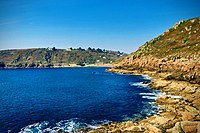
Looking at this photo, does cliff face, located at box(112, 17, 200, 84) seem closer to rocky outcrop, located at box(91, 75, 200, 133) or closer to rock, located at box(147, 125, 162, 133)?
rocky outcrop, located at box(91, 75, 200, 133)

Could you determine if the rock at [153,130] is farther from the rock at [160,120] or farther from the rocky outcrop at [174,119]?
the rock at [160,120]

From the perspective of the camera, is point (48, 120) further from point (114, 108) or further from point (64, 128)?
point (114, 108)

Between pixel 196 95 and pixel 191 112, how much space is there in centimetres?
2102

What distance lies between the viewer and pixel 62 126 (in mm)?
47906

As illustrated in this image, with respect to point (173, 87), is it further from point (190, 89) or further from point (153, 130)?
point (153, 130)

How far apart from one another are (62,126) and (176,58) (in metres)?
98.2

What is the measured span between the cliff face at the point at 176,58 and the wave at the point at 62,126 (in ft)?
170

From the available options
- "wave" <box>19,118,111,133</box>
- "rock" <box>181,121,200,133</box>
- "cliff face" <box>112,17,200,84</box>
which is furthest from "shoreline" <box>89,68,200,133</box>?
"cliff face" <box>112,17,200,84</box>

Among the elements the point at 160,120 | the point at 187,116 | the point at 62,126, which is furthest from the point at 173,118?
the point at 62,126

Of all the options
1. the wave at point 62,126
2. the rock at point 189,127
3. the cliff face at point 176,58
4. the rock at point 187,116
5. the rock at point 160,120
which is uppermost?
the cliff face at point 176,58

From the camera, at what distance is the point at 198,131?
31.0 m

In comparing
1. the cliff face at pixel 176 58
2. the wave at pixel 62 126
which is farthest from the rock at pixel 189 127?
the cliff face at pixel 176 58

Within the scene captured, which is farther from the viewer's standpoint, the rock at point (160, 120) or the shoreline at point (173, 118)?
the rock at point (160, 120)

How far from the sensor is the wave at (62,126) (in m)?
45.4
